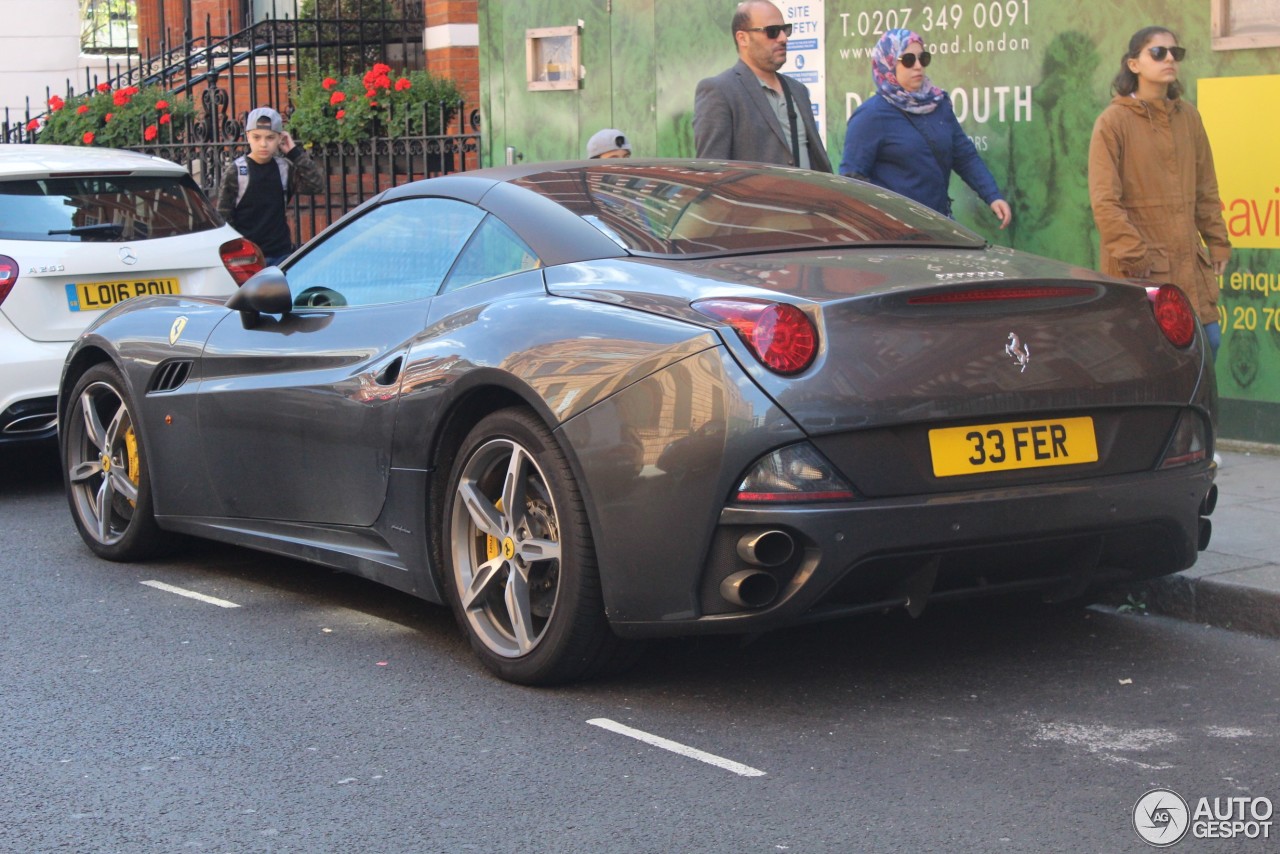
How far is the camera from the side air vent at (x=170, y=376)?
21.1ft

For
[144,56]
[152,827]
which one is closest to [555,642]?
[152,827]

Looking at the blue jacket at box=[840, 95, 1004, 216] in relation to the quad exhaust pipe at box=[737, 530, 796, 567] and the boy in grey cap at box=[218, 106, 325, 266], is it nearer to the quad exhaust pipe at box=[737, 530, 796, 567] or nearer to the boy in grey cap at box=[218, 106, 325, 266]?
the quad exhaust pipe at box=[737, 530, 796, 567]

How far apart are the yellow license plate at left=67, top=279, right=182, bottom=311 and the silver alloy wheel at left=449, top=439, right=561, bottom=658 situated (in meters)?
3.97

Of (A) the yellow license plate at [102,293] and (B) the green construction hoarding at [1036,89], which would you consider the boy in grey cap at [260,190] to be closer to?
(B) the green construction hoarding at [1036,89]

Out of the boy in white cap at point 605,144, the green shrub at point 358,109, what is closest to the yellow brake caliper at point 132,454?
the boy in white cap at point 605,144

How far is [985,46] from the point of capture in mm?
9414

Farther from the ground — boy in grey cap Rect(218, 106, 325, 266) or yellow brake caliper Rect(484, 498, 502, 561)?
boy in grey cap Rect(218, 106, 325, 266)

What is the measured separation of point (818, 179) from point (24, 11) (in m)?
23.7

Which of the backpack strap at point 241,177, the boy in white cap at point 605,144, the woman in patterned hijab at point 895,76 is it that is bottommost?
the backpack strap at point 241,177

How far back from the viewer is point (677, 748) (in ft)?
14.6

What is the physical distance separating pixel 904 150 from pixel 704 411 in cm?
406

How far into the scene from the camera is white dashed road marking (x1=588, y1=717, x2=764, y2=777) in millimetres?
4258

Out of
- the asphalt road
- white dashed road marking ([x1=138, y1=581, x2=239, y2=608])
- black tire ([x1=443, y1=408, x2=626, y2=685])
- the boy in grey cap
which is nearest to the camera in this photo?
the asphalt road

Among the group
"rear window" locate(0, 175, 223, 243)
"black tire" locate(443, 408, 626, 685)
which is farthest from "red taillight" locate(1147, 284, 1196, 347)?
"rear window" locate(0, 175, 223, 243)
